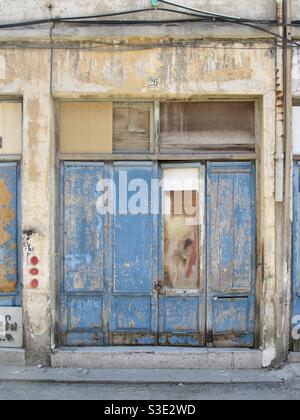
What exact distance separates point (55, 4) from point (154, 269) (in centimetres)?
364

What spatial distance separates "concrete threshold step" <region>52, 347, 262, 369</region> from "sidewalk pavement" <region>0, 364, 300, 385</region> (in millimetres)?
89

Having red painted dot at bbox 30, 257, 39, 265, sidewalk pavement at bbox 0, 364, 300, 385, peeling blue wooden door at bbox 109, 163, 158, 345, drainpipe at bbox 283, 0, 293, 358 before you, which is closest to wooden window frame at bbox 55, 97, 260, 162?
peeling blue wooden door at bbox 109, 163, 158, 345

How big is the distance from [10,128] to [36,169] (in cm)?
71

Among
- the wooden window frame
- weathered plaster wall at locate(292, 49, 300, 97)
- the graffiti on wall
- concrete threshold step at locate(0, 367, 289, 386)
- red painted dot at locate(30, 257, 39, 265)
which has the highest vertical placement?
weathered plaster wall at locate(292, 49, 300, 97)

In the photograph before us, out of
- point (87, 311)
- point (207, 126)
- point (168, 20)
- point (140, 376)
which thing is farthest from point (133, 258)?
point (168, 20)

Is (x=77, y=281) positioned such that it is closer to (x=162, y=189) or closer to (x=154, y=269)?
(x=154, y=269)

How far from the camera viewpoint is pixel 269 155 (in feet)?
25.3

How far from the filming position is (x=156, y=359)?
7.73 m

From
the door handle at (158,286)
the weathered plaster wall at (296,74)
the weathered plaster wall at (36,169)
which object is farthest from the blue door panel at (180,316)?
the weathered plaster wall at (296,74)

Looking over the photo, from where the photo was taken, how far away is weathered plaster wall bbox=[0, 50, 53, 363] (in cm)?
771

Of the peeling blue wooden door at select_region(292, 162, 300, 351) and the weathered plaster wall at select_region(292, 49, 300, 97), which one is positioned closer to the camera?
the weathered plaster wall at select_region(292, 49, 300, 97)

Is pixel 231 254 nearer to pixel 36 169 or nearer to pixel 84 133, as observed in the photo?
pixel 84 133

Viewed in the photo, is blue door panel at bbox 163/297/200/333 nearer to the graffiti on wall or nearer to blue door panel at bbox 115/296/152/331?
blue door panel at bbox 115/296/152/331

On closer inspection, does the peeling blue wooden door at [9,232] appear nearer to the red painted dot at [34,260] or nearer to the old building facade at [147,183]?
the old building facade at [147,183]
